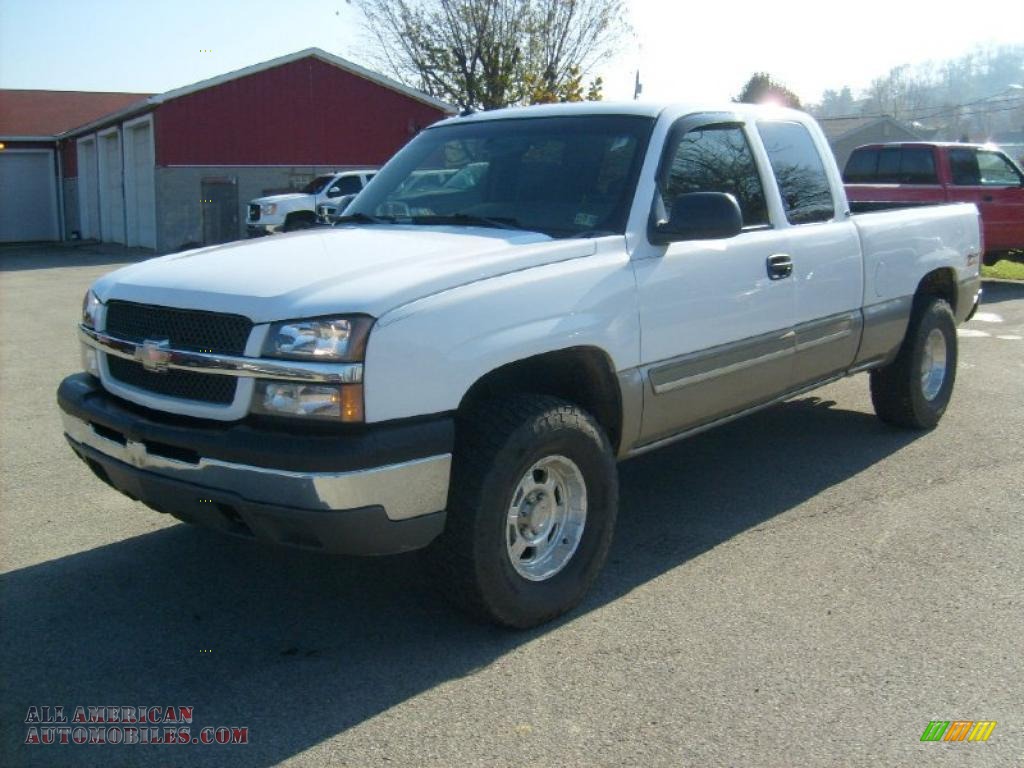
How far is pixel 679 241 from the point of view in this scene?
179 inches

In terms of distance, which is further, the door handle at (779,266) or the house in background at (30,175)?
the house in background at (30,175)

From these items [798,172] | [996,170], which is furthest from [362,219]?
[996,170]

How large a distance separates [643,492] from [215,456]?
9.29 feet

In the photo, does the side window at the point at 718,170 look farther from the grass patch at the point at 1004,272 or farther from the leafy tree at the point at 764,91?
the leafy tree at the point at 764,91

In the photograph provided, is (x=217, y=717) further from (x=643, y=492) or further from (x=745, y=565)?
→ (x=643, y=492)

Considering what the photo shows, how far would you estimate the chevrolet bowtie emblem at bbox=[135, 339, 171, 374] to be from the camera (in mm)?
Answer: 3705

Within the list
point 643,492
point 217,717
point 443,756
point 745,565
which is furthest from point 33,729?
point 643,492

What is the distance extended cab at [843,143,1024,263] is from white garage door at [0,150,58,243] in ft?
93.0

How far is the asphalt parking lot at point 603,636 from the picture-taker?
321cm

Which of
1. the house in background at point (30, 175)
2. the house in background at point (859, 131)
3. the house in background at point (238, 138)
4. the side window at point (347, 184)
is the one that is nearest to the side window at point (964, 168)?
the side window at point (347, 184)

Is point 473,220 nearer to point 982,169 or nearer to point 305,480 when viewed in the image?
point 305,480

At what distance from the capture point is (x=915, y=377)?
6.66m

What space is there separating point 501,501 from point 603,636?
0.68m

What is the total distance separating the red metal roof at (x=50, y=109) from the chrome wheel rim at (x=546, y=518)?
34114 millimetres
